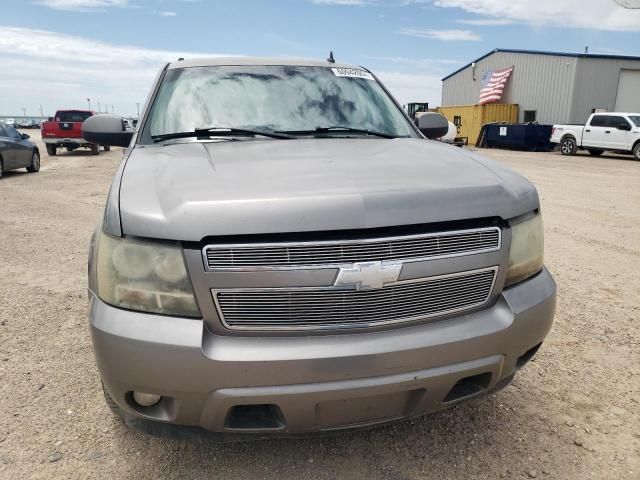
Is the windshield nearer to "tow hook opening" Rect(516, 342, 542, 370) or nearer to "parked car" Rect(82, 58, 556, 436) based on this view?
"parked car" Rect(82, 58, 556, 436)

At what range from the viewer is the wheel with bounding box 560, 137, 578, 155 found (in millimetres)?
21953

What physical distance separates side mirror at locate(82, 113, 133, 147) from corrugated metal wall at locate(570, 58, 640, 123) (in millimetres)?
29228

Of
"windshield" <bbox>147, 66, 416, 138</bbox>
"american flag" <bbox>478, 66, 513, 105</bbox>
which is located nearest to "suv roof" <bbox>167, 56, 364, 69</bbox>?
"windshield" <bbox>147, 66, 416, 138</bbox>

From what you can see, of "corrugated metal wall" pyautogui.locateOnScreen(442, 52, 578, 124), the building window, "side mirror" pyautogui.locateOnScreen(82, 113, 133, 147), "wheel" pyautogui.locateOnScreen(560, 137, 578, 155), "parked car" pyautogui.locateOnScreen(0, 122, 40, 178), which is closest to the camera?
"side mirror" pyautogui.locateOnScreen(82, 113, 133, 147)

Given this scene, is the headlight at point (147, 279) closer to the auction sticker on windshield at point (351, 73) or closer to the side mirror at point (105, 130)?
the side mirror at point (105, 130)

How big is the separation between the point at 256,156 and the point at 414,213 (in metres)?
0.85

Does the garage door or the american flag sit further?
the american flag

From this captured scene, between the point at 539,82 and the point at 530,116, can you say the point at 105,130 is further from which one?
the point at 530,116

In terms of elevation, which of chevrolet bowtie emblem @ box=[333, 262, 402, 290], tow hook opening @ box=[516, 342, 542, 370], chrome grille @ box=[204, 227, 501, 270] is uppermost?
chrome grille @ box=[204, 227, 501, 270]

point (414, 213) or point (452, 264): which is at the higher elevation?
point (414, 213)

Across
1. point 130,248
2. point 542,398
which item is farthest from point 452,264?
point 542,398

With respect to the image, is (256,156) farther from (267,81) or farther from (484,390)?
(484,390)

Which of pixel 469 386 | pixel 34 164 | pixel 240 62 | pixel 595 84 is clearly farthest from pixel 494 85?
pixel 469 386

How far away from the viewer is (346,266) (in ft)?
5.45
